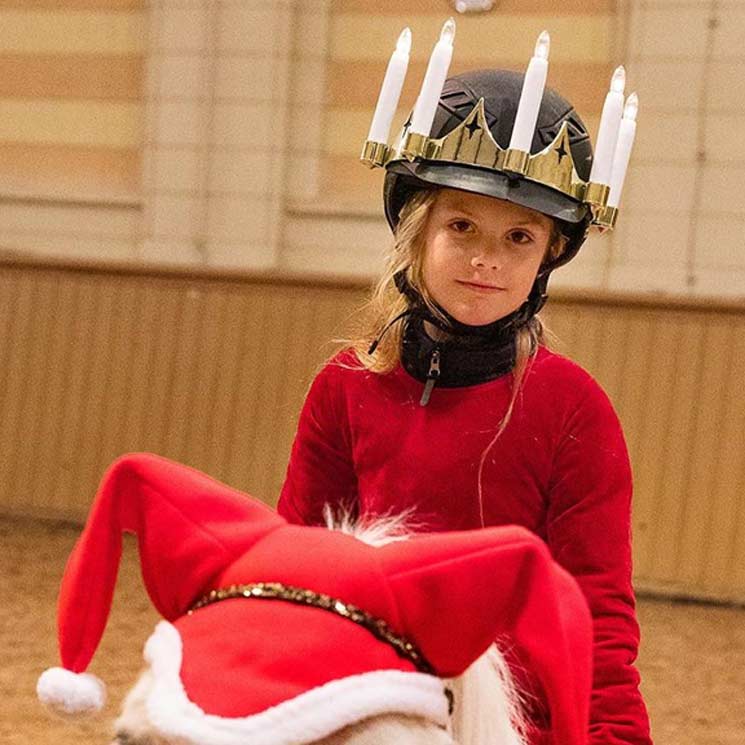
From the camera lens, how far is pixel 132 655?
3.32m

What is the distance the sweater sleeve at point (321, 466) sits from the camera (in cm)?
128

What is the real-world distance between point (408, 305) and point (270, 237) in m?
4.53

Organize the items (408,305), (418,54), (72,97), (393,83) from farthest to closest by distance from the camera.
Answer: (72,97), (418,54), (408,305), (393,83)

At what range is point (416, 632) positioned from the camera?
81cm

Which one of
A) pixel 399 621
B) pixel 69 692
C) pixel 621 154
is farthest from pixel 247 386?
pixel 399 621

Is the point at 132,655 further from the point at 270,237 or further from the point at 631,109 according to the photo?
the point at 270,237

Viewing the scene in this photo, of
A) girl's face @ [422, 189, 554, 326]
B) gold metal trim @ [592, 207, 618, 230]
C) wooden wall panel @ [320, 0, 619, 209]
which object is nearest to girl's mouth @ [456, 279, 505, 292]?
girl's face @ [422, 189, 554, 326]

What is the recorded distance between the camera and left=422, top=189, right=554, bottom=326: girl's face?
1.11m

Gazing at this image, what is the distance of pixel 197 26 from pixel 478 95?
16.0ft

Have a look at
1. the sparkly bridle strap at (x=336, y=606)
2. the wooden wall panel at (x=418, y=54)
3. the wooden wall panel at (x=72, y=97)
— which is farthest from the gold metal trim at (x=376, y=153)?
the wooden wall panel at (x=72, y=97)

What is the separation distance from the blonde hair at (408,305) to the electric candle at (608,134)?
0.09 m

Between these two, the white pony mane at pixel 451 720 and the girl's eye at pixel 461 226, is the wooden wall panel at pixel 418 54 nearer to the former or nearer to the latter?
the girl's eye at pixel 461 226

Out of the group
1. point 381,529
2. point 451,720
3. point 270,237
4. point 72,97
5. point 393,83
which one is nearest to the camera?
point 451,720

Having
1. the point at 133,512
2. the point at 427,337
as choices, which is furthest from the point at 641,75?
the point at 133,512
